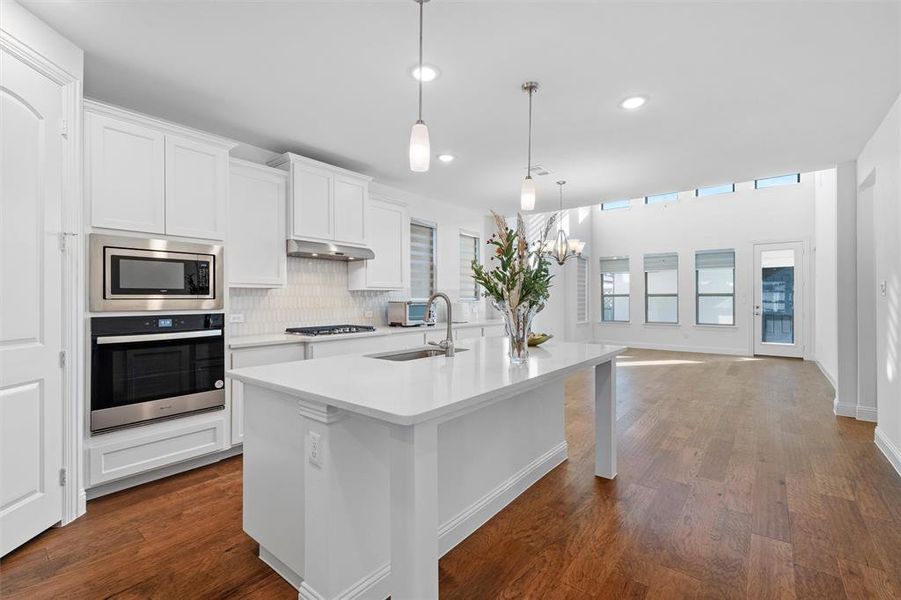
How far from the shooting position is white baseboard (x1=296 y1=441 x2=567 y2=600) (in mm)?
1648

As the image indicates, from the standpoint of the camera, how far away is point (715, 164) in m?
4.40

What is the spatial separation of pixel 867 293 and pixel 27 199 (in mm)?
6301

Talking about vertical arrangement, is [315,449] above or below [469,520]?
above

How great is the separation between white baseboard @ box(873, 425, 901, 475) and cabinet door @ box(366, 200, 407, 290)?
174 inches

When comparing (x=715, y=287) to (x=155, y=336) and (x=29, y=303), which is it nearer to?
(x=155, y=336)

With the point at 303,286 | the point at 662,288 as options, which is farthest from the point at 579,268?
the point at 303,286

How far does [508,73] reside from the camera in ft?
8.64

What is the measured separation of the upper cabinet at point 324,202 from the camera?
3820mm

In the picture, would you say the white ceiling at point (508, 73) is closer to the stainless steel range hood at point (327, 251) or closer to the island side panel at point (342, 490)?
the stainless steel range hood at point (327, 251)

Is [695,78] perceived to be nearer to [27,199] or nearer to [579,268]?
[27,199]

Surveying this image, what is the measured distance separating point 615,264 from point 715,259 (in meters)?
2.00

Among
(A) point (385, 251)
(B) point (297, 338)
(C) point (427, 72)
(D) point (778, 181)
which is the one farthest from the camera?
(D) point (778, 181)

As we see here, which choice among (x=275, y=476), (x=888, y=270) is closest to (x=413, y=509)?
(x=275, y=476)

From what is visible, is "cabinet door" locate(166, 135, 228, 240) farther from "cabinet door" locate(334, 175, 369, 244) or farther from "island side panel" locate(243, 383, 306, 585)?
"island side panel" locate(243, 383, 306, 585)
